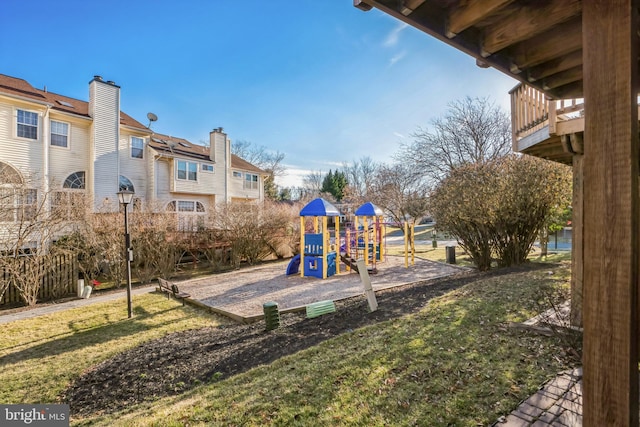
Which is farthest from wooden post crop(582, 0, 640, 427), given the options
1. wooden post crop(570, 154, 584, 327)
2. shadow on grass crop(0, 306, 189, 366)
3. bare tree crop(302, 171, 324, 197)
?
bare tree crop(302, 171, 324, 197)

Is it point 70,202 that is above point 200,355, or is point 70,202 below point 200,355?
above

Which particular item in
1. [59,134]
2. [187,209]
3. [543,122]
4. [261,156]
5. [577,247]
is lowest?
[577,247]

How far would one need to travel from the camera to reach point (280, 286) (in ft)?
32.5

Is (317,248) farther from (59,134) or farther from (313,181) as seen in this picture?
(313,181)

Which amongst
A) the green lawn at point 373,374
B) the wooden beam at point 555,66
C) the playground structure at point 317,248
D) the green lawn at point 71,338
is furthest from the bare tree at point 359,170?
the wooden beam at point 555,66

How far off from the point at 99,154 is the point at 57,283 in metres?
9.19

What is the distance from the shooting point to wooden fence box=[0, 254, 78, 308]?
9086mm

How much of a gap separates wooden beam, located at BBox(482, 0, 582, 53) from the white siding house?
13171mm

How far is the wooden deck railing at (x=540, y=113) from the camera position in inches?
185

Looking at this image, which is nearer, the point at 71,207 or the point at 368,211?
the point at 71,207

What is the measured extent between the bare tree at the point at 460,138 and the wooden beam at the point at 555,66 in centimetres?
2030

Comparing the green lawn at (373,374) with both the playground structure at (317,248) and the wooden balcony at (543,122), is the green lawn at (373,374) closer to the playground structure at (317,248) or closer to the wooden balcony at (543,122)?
the wooden balcony at (543,122)

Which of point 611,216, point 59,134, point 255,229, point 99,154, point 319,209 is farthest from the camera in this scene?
point 99,154

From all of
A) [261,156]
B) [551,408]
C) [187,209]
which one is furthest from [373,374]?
[261,156]
